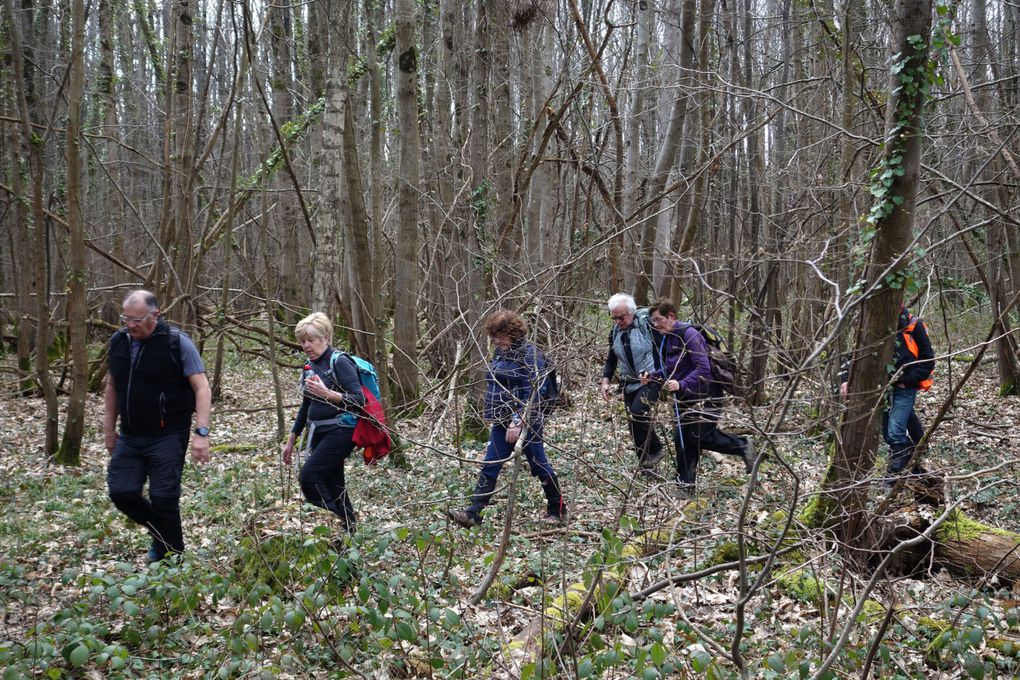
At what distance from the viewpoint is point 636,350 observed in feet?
22.1

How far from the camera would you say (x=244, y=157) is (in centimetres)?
2906

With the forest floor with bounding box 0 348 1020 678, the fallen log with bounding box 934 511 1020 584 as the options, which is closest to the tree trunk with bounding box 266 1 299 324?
the forest floor with bounding box 0 348 1020 678

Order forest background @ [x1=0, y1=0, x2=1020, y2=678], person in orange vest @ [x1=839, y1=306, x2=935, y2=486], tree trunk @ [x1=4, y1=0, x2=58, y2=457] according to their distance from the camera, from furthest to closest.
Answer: tree trunk @ [x1=4, y1=0, x2=58, y2=457], person in orange vest @ [x1=839, y1=306, x2=935, y2=486], forest background @ [x1=0, y1=0, x2=1020, y2=678]

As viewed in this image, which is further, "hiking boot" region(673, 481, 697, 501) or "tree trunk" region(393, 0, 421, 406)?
"tree trunk" region(393, 0, 421, 406)

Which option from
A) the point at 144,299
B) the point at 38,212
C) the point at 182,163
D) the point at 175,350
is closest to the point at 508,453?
the point at 175,350

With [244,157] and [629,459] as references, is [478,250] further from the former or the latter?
[244,157]

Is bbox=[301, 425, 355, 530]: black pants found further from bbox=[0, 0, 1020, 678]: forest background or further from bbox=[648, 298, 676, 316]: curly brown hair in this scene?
bbox=[648, 298, 676, 316]: curly brown hair

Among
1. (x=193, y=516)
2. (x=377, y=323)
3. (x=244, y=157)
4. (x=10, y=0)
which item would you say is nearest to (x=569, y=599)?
(x=193, y=516)

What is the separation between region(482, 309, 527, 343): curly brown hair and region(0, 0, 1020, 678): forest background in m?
0.15

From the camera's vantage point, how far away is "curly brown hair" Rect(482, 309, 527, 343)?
5715 mm

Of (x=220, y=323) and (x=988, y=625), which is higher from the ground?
(x=220, y=323)

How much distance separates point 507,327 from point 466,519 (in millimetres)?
1434

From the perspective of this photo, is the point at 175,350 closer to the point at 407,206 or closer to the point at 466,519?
the point at 466,519

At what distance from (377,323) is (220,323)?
12.2ft
